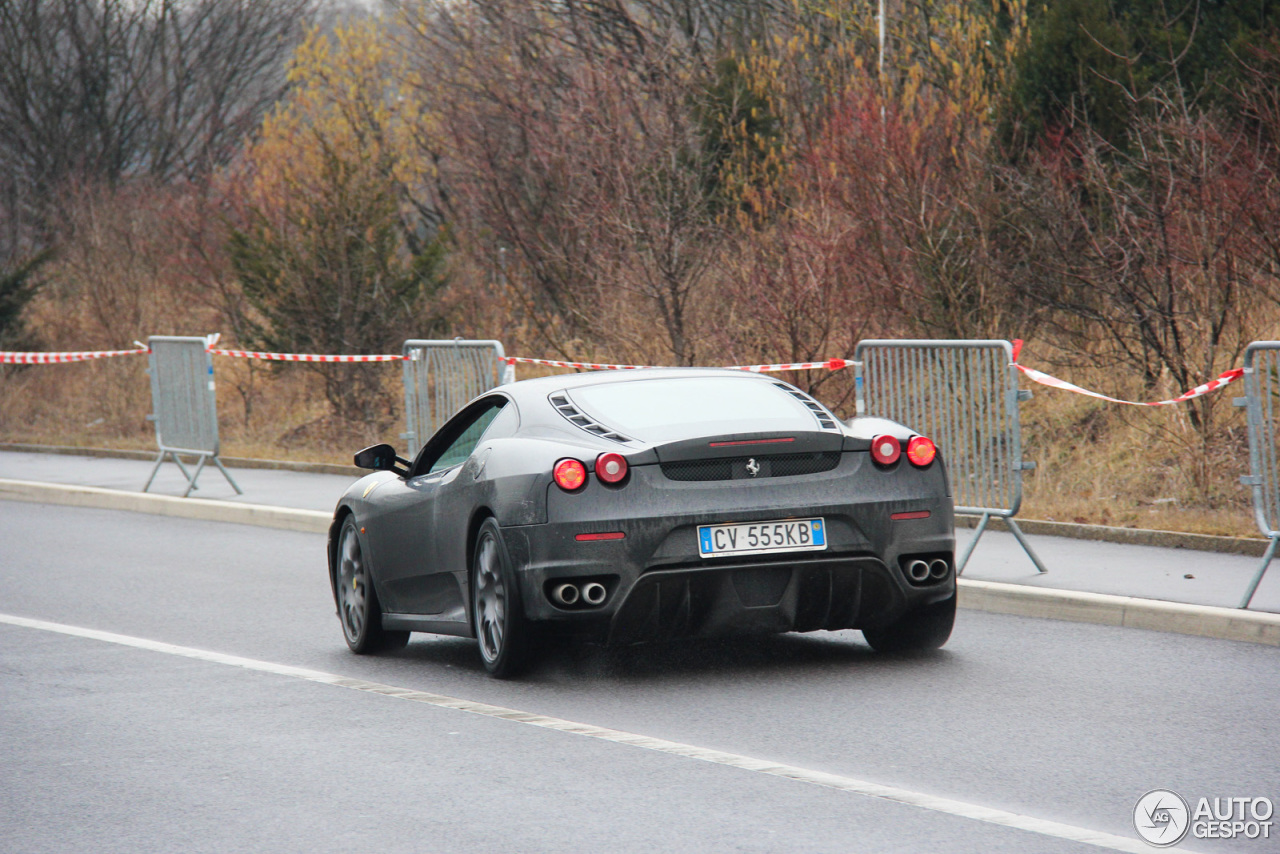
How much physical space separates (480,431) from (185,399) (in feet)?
28.8

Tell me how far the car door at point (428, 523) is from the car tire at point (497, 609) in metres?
0.13

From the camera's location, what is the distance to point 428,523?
27.1 ft

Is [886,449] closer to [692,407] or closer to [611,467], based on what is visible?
[692,407]

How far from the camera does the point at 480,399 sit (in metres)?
8.48

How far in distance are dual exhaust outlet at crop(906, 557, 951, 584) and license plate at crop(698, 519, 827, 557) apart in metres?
0.48

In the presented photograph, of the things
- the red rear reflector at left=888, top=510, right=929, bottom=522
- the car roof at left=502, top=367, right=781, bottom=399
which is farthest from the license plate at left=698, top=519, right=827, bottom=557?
the car roof at left=502, top=367, right=781, bottom=399

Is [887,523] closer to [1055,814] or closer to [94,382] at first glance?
[1055,814]

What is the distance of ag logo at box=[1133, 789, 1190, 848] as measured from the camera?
4.93 m

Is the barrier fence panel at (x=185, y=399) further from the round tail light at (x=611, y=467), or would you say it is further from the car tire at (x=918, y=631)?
the round tail light at (x=611, y=467)

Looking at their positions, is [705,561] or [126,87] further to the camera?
[126,87]

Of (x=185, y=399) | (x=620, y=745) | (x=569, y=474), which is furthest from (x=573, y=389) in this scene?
(x=185, y=399)

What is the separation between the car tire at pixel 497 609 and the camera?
24.3ft

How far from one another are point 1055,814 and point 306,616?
5.79 metres

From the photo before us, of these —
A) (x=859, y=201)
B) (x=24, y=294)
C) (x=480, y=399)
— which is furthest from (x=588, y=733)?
(x=24, y=294)
